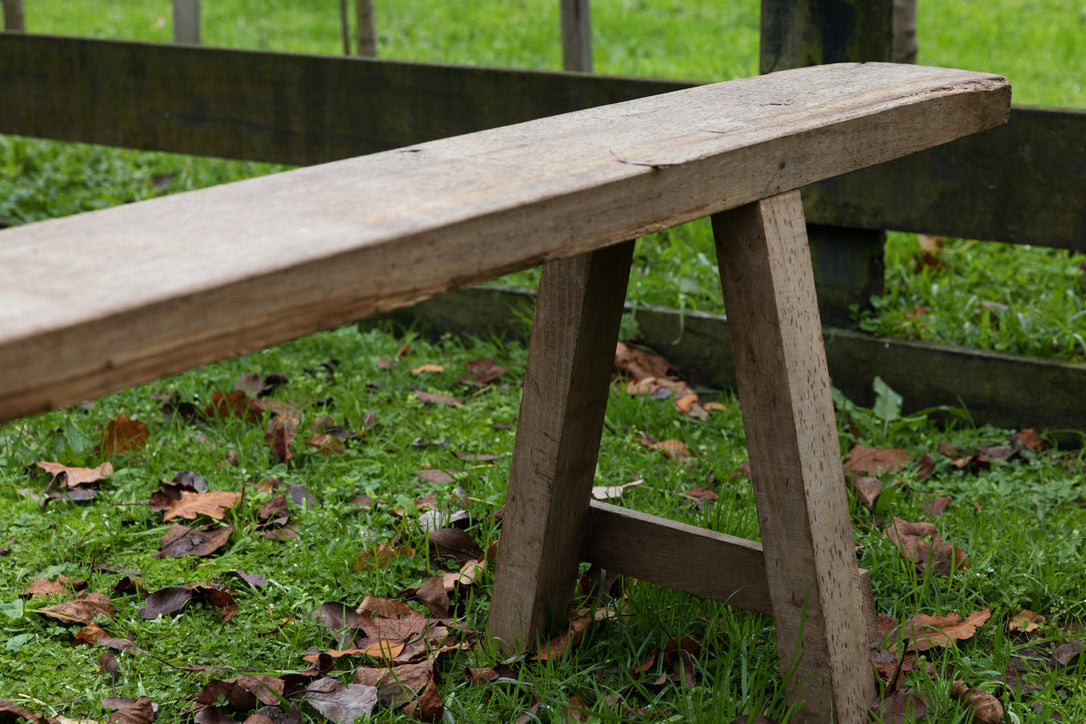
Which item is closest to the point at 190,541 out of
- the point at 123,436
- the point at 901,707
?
the point at 123,436

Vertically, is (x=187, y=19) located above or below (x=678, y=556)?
above

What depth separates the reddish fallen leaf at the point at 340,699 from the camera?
5.90ft

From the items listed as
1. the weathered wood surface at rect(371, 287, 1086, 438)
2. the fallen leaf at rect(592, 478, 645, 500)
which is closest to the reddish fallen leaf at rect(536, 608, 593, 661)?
the fallen leaf at rect(592, 478, 645, 500)

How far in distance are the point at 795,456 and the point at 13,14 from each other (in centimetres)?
520

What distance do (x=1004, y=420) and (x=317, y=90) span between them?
2354 millimetres

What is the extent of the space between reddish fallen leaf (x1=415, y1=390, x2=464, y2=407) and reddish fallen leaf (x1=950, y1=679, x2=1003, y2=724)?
1.62 m

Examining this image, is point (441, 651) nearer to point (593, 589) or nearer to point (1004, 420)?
point (593, 589)

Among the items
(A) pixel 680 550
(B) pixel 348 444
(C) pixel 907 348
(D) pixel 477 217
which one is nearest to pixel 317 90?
(B) pixel 348 444

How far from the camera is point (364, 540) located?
236cm

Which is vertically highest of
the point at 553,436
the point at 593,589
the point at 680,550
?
the point at 553,436

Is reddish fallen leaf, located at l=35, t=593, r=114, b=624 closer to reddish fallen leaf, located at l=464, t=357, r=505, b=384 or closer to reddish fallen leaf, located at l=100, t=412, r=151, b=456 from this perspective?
reddish fallen leaf, located at l=100, t=412, r=151, b=456

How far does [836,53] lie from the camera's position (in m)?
2.89

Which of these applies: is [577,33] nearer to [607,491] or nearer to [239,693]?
[607,491]

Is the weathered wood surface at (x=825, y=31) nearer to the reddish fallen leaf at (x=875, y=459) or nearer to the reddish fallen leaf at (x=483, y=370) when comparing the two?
the reddish fallen leaf at (x=875, y=459)
